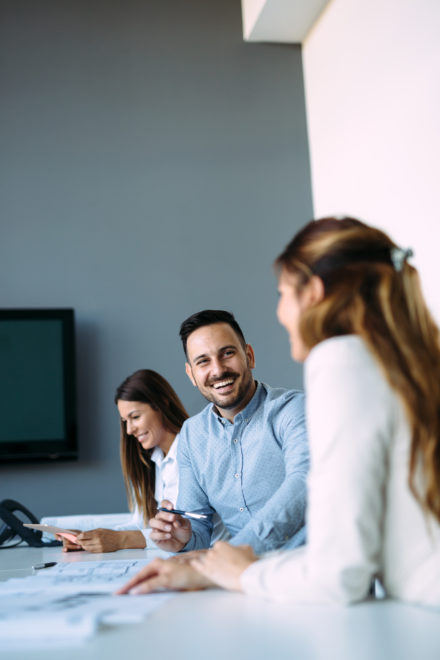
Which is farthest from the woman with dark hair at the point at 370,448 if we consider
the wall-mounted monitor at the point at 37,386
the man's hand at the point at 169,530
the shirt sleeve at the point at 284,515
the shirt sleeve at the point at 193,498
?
the wall-mounted monitor at the point at 37,386

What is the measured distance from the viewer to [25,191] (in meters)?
4.28

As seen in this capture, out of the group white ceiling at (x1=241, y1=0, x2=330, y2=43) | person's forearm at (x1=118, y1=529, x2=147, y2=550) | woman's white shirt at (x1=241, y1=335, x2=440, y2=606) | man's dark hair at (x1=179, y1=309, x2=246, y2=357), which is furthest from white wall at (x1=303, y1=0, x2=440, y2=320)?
woman's white shirt at (x1=241, y1=335, x2=440, y2=606)

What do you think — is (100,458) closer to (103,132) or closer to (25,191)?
(25,191)

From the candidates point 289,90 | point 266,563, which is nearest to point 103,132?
point 289,90

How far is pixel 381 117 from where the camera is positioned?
364 centimetres

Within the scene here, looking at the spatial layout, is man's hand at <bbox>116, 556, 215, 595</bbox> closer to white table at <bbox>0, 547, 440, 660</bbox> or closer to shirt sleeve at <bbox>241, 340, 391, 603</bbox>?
white table at <bbox>0, 547, 440, 660</bbox>

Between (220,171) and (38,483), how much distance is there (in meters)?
2.28

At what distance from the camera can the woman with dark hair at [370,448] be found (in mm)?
876

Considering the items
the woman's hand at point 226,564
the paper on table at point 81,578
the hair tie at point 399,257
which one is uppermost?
the hair tie at point 399,257

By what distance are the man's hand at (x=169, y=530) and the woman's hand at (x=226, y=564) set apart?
0.69 metres

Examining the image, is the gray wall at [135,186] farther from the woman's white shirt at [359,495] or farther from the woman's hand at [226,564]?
the woman's white shirt at [359,495]

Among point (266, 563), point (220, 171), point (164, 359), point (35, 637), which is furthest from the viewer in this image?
point (220, 171)

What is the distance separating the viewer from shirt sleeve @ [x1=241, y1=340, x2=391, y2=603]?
87cm

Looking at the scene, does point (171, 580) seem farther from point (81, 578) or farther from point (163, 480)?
point (163, 480)
